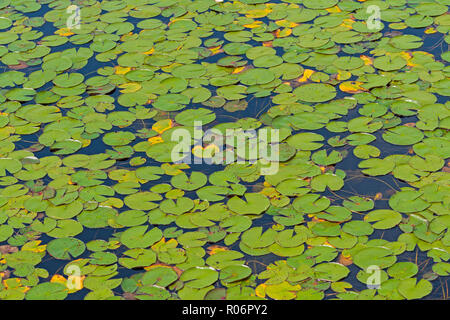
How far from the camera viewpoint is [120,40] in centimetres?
509

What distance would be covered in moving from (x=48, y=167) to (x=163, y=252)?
100 cm

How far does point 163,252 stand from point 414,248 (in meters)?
1.22

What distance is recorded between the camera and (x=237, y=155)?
13.0 ft

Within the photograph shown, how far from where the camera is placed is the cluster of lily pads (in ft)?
10.8

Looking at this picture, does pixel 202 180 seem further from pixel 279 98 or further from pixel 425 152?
pixel 425 152

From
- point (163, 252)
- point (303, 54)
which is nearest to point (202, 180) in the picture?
point (163, 252)

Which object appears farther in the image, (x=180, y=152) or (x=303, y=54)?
(x=303, y=54)

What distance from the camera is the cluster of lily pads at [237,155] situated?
3.29 m

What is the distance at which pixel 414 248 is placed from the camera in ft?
11.0

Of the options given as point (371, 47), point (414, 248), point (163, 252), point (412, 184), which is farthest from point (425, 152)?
point (163, 252)

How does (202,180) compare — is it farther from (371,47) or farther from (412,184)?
(371,47)
